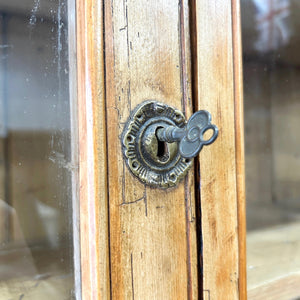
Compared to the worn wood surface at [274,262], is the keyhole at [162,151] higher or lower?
higher

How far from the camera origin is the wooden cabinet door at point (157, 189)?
12.8 inches

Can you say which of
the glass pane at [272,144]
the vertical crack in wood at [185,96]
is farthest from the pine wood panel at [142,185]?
the glass pane at [272,144]

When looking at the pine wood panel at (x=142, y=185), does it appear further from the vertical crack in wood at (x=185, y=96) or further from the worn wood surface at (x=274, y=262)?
the worn wood surface at (x=274, y=262)

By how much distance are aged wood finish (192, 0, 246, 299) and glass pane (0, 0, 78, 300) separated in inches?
6.7

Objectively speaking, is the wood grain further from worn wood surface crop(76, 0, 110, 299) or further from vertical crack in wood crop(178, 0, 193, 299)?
worn wood surface crop(76, 0, 110, 299)

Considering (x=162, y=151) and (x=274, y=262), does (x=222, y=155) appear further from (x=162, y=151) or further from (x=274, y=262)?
(x=274, y=262)

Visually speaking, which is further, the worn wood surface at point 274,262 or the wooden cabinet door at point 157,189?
the worn wood surface at point 274,262

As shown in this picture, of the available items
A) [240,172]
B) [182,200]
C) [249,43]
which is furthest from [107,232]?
[249,43]

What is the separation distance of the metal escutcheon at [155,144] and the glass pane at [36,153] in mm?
73

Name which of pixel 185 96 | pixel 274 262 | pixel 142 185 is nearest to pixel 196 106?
pixel 185 96

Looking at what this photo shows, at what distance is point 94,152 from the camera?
32 centimetres

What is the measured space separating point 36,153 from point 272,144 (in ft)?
1.24

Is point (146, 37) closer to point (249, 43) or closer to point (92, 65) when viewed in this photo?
point (92, 65)

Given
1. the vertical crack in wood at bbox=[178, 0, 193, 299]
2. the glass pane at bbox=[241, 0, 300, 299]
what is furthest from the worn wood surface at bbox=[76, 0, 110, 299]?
the glass pane at bbox=[241, 0, 300, 299]
